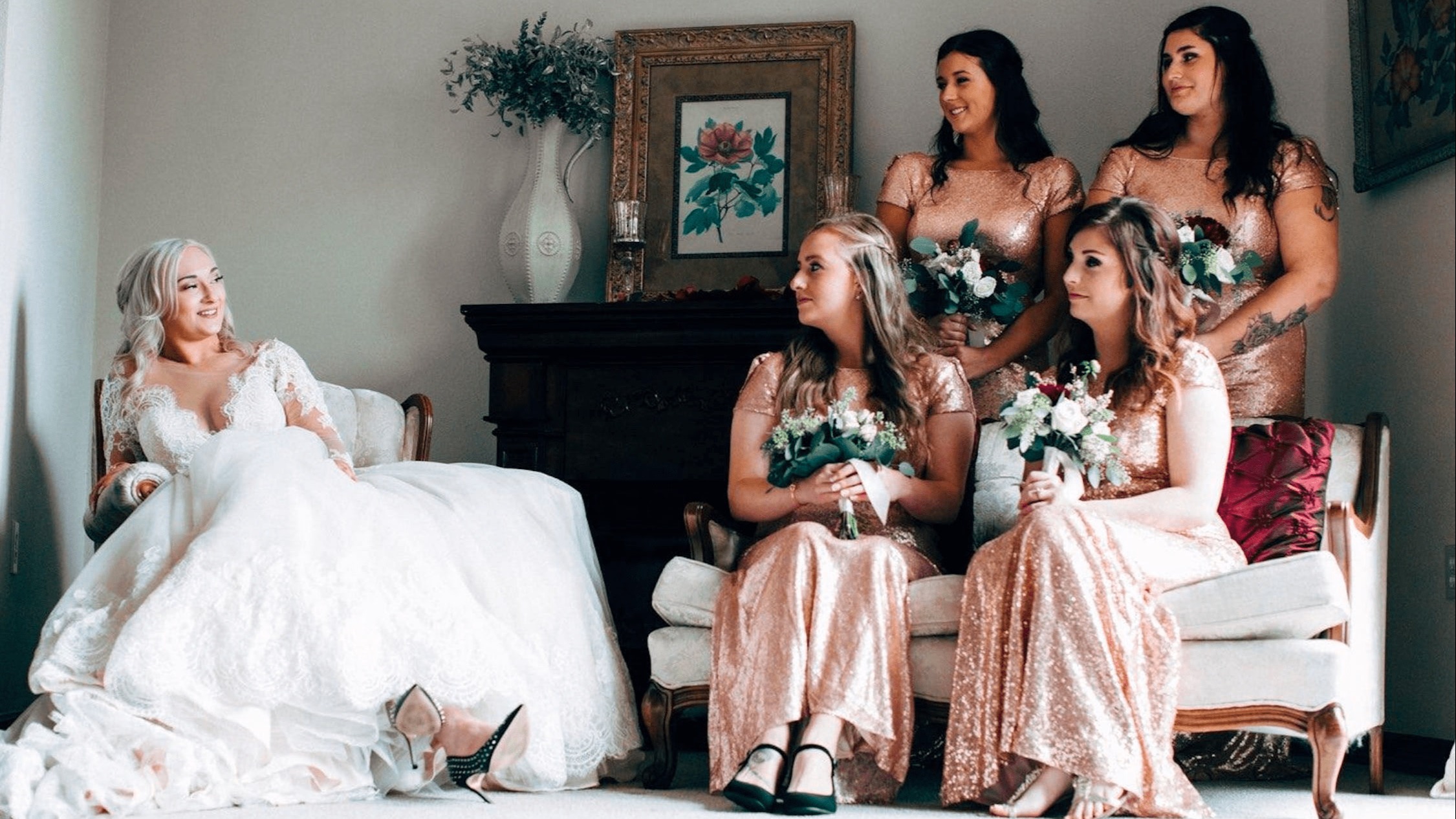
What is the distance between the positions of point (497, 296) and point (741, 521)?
1597 mm

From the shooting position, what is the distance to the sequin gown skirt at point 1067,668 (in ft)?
9.35

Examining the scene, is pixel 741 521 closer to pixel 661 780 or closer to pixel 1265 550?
pixel 661 780

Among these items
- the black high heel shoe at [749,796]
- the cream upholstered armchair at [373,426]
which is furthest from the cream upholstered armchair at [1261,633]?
the cream upholstered armchair at [373,426]

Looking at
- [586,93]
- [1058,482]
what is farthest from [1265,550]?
[586,93]

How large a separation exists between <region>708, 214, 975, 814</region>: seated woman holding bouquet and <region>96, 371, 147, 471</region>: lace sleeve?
1.64 m

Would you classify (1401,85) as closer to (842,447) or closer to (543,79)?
(842,447)

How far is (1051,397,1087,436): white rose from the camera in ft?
10.2

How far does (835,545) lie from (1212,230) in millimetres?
1407

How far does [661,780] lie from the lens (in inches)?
133

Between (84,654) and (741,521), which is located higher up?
(741,521)

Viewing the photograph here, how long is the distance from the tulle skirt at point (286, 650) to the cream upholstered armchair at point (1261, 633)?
278 millimetres

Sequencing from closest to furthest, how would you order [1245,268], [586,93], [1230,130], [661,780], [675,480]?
[661,780] → [1245,268] → [1230,130] → [675,480] → [586,93]

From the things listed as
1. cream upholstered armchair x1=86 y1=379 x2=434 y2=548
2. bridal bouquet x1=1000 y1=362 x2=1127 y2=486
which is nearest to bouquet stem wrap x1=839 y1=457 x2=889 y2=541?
bridal bouquet x1=1000 y1=362 x2=1127 y2=486

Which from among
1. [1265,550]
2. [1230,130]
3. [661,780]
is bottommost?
[661,780]
